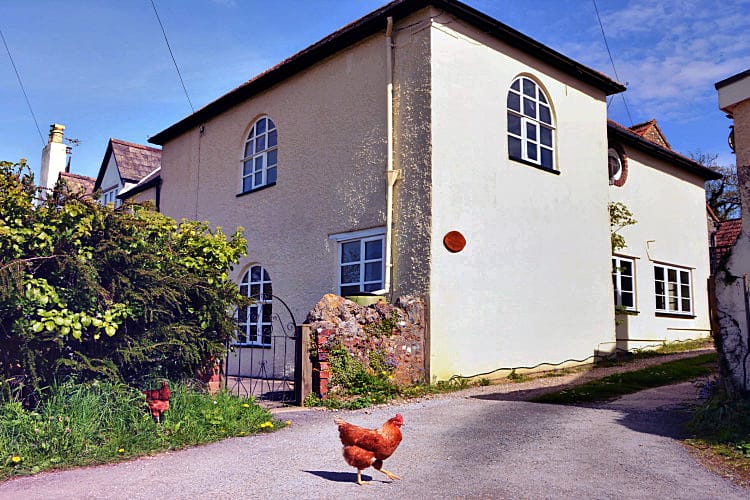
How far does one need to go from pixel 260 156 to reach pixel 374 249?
480 centimetres

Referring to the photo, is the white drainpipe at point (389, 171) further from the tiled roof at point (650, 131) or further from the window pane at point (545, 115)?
the tiled roof at point (650, 131)

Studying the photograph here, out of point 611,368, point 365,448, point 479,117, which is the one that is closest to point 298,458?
point 365,448

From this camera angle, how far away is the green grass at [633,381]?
30.2 feet

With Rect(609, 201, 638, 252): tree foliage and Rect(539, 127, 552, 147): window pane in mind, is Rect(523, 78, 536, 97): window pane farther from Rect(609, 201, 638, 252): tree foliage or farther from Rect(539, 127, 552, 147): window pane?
Rect(609, 201, 638, 252): tree foliage

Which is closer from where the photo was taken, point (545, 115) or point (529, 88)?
point (529, 88)

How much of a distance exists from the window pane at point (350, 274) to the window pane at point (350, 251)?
131 mm

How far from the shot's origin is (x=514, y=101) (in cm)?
1230

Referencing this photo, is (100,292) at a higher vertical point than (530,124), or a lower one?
lower

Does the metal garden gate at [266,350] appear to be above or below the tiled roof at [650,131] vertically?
below

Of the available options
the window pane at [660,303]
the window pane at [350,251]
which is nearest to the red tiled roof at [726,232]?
the window pane at [660,303]

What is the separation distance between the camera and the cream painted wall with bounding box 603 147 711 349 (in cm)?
1580

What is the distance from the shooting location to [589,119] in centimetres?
1391

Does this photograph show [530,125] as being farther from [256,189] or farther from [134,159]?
[134,159]

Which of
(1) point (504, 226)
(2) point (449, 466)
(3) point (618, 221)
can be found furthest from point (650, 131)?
(2) point (449, 466)
